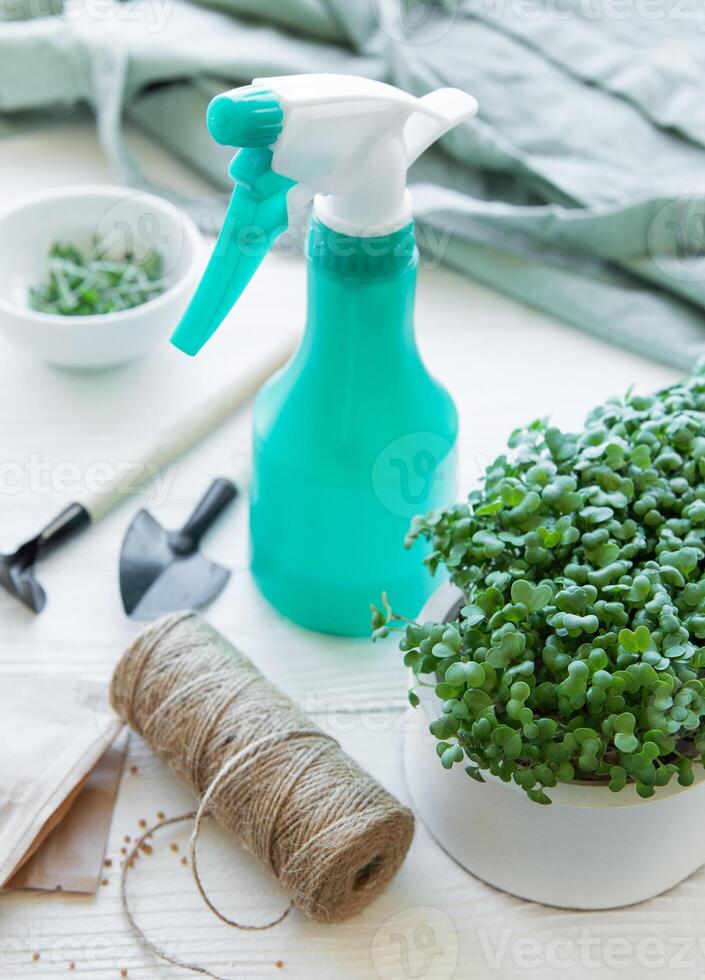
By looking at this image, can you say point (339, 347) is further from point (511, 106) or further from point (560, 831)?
point (511, 106)

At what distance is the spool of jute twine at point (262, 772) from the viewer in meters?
0.53

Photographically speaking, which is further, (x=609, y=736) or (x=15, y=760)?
(x=15, y=760)

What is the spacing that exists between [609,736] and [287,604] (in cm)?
25

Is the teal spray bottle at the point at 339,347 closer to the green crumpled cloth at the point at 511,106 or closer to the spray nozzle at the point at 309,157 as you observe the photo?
the spray nozzle at the point at 309,157

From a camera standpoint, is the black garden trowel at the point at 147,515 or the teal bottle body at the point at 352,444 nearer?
the teal bottle body at the point at 352,444

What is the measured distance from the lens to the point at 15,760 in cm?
57

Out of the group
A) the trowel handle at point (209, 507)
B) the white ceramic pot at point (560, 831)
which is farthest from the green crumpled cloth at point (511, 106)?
the white ceramic pot at point (560, 831)

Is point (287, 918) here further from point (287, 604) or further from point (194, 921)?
point (287, 604)

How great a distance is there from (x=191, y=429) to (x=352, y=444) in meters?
0.20

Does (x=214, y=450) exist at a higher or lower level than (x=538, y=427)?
lower

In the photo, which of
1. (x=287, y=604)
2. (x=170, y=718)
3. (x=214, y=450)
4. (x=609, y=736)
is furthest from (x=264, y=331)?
(x=609, y=736)

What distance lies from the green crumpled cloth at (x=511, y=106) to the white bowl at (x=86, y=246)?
3.5 inches

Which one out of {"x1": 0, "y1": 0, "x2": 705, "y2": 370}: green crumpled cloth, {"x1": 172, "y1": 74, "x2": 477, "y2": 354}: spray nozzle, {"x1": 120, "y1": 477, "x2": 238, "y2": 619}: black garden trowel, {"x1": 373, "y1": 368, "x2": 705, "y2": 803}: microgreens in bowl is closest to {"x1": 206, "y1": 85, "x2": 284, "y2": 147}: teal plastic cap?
{"x1": 172, "y1": 74, "x2": 477, "y2": 354}: spray nozzle

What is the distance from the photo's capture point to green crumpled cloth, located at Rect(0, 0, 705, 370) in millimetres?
867
